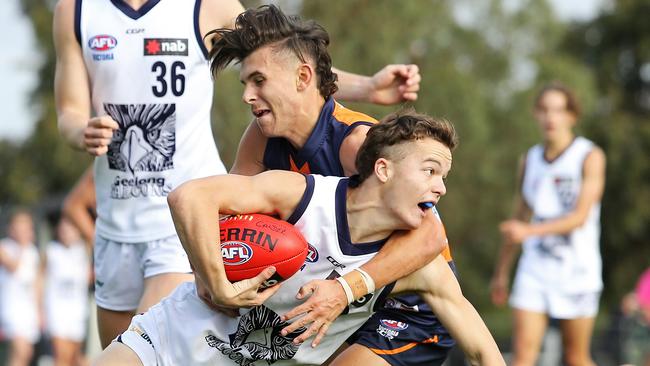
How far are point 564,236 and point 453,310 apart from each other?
16.1 feet

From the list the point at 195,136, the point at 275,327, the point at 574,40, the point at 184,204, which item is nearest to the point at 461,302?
the point at 275,327

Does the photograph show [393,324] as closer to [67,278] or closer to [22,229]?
[22,229]

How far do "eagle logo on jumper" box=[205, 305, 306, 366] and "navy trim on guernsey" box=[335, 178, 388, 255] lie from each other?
1.34ft

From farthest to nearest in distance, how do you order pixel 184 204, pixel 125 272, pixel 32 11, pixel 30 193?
pixel 30 193 → pixel 32 11 → pixel 125 272 → pixel 184 204

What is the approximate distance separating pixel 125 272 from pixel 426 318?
1501 mm

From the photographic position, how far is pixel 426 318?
4961 mm

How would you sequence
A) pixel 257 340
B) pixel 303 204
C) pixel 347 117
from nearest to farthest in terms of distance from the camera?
pixel 303 204
pixel 257 340
pixel 347 117

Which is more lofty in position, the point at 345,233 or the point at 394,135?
the point at 394,135

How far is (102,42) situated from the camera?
5.30m

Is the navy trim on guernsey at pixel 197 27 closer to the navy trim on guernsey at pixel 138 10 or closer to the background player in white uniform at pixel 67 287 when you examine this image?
the navy trim on guernsey at pixel 138 10

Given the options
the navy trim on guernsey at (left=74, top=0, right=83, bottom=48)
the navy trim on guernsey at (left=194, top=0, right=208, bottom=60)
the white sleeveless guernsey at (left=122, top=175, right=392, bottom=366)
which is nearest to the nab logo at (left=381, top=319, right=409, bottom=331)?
the white sleeveless guernsey at (left=122, top=175, right=392, bottom=366)

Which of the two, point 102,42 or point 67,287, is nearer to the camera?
point 102,42

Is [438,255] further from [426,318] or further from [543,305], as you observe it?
[543,305]

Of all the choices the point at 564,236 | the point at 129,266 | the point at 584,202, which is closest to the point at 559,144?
the point at 584,202
